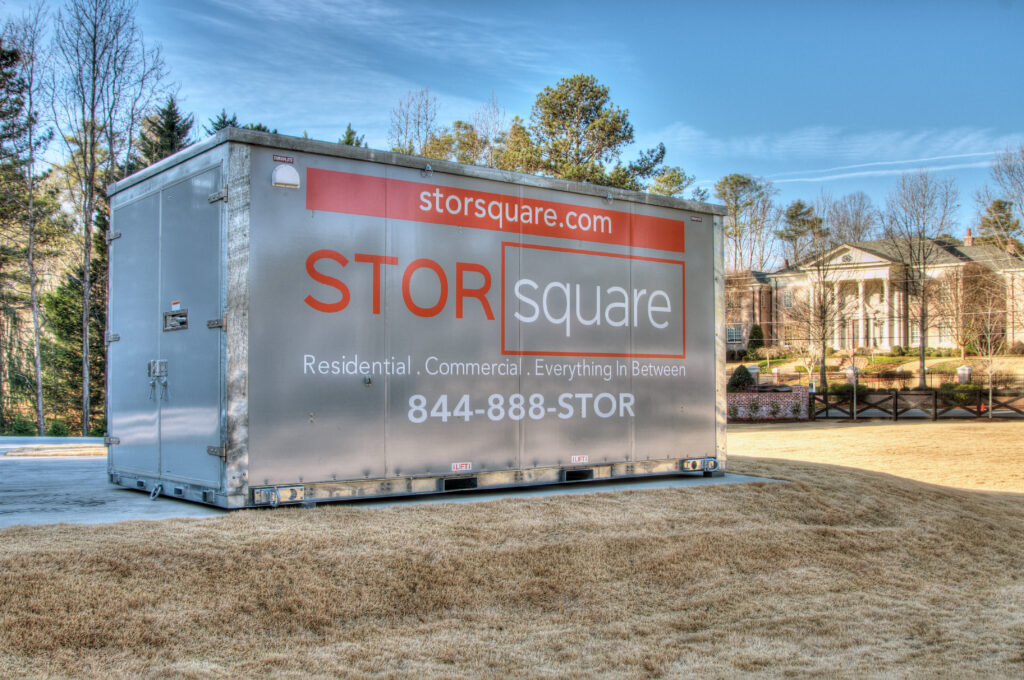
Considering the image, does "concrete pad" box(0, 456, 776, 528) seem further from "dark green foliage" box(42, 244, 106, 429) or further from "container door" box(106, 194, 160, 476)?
"dark green foliage" box(42, 244, 106, 429)

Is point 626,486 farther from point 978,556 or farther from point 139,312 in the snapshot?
point 139,312

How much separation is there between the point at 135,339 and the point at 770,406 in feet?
97.9

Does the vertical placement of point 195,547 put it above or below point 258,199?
below

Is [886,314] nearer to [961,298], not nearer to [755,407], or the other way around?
[961,298]

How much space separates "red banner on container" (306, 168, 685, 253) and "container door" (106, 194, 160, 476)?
1.74 meters

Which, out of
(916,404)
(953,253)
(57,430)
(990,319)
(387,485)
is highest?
(953,253)

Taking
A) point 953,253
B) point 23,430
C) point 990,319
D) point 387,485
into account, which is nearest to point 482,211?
point 387,485

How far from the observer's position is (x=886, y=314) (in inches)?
2263

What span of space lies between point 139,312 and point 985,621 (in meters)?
7.17

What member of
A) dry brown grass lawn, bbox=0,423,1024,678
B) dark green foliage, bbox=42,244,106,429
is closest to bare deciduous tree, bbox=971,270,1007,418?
dry brown grass lawn, bbox=0,423,1024,678

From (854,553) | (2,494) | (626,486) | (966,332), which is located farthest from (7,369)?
(966,332)

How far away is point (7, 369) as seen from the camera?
33.7m

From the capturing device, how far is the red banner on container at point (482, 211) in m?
7.00

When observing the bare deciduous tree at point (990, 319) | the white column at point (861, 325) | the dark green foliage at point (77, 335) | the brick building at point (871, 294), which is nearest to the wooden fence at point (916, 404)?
the bare deciduous tree at point (990, 319)
